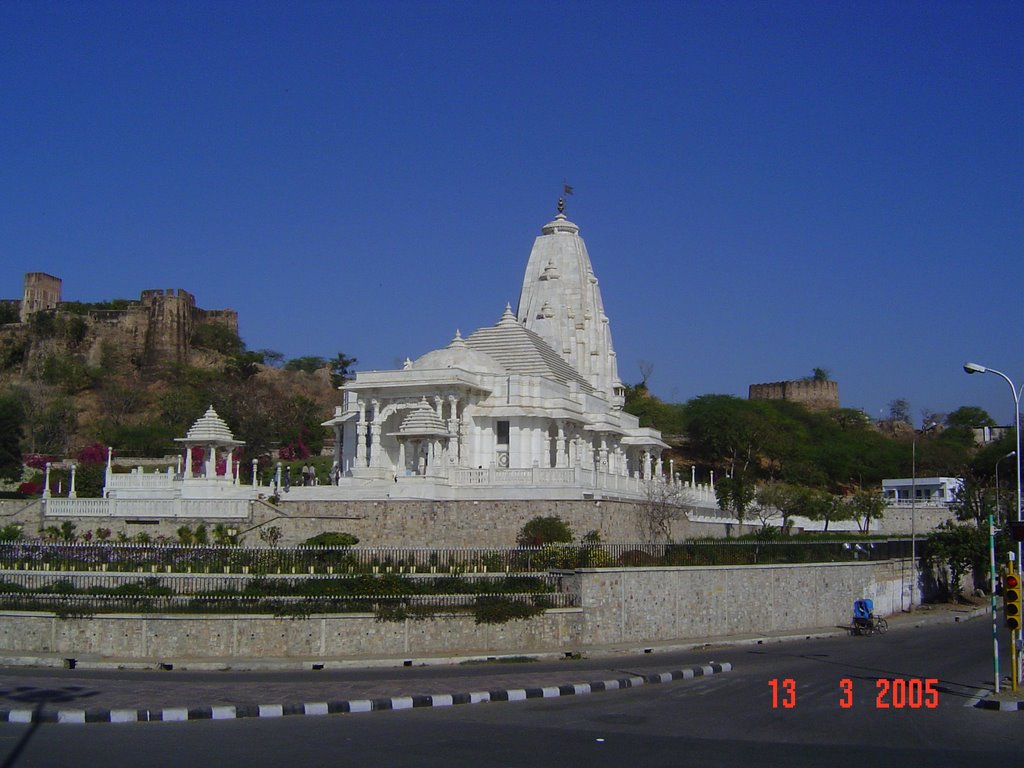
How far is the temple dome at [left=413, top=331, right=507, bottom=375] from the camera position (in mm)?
49562

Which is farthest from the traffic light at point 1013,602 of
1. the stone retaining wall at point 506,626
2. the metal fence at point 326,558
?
the metal fence at point 326,558

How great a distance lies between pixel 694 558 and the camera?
99.8 feet

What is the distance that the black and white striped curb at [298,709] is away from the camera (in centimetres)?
1683

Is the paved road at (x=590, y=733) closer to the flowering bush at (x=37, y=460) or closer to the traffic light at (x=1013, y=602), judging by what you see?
the traffic light at (x=1013, y=602)

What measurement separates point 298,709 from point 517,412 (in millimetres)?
30242

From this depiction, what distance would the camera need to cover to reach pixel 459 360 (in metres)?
49.7

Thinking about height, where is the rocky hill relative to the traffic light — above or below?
above

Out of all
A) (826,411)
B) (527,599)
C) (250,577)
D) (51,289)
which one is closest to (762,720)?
(527,599)

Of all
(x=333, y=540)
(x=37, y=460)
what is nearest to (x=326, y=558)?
(x=333, y=540)

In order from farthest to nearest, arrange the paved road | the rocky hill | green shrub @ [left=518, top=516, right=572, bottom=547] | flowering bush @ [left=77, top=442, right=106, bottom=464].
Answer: the rocky hill → flowering bush @ [left=77, top=442, right=106, bottom=464] → green shrub @ [left=518, top=516, right=572, bottom=547] → the paved road

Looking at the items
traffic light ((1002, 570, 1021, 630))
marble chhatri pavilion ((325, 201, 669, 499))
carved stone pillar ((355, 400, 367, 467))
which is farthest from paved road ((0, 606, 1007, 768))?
carved stone pillar ((355, 400, 367, 467))

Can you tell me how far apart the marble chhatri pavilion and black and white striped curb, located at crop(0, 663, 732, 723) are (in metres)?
18.7

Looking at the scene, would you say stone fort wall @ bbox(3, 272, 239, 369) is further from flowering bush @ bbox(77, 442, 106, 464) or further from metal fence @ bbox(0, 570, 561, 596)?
metal fence @ bbox(0, 570, 561, 596)

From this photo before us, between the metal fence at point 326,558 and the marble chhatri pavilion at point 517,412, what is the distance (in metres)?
9.55
